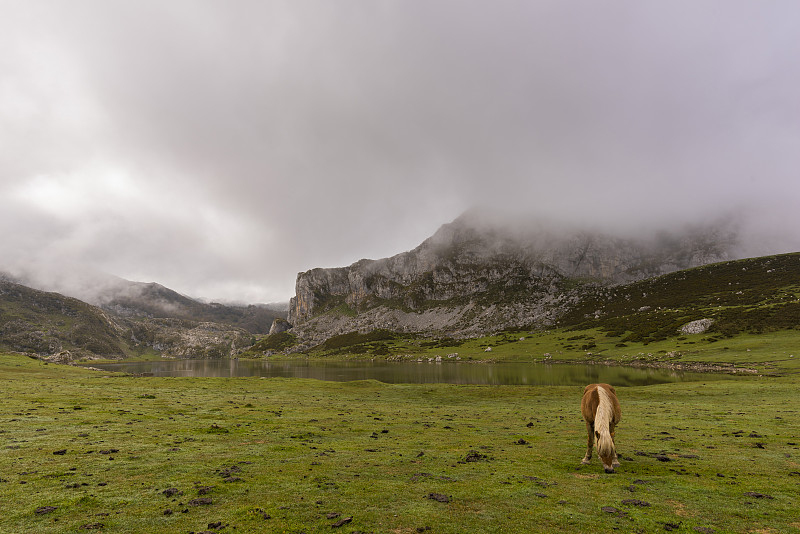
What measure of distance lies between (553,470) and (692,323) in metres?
175

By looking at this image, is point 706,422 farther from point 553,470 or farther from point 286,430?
point 286,430

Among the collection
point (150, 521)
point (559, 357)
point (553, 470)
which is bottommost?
point (559, 357)

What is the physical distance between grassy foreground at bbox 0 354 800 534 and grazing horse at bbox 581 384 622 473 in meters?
0.86

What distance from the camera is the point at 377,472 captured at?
54.0ft

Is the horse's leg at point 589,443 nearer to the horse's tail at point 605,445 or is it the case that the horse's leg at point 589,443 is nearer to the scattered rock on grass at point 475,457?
the horse's tail at point 605,445

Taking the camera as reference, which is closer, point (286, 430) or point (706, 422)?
Result: point (286, 430)

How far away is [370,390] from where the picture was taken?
58.9 metres

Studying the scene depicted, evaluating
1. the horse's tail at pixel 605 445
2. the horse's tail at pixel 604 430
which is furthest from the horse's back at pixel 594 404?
the horse's tail at pixel 605 445

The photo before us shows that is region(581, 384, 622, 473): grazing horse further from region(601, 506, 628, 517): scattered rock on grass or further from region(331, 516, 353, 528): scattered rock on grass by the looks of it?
region(331, 516, 353, 528): scattered rock on grass

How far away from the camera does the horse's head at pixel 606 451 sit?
1656 centimetres

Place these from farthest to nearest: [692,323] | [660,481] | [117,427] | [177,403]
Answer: [692,323] → [177,403] → [117,427] → [660,481]

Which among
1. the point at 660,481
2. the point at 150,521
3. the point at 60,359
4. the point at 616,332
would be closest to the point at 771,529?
the point at 660,481

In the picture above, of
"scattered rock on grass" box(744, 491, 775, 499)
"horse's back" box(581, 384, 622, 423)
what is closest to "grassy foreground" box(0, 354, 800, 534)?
"scattered rock on grass" box(744, 491, 775, 499)

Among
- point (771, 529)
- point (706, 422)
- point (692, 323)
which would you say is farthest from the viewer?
point (692, 323)
